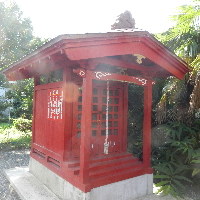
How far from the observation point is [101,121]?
507 centimetres

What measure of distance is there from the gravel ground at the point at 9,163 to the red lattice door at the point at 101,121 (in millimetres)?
1960

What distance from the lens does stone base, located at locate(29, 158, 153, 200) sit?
3.86m

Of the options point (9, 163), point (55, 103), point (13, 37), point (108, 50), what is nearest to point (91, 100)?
point (55, 103)

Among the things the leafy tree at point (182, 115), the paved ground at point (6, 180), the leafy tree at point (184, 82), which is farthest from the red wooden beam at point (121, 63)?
the paved ground at point (6, 180)

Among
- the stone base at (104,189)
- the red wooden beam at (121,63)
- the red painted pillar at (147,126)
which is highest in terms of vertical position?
the red wooden beam at (121,63)

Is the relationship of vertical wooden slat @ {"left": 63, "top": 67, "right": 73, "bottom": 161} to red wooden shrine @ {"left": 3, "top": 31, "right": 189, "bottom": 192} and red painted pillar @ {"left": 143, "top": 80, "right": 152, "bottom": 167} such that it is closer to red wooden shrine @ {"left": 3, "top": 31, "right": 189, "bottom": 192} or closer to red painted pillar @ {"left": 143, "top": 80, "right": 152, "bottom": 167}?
red wooden shrine @ {"left": 3, "top": 31, "right": 189, "bottom": 192}

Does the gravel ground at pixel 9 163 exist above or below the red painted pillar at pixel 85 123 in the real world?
below

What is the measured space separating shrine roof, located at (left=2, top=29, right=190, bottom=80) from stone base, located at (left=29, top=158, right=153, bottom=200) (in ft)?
8.49

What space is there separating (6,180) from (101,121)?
3.43m

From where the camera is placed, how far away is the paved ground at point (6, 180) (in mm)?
4645

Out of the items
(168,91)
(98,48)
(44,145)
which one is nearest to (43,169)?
(44,145)

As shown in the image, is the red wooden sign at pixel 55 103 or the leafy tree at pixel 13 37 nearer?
the red wooden sign at pixel 55 103

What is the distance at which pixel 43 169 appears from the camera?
5270mm

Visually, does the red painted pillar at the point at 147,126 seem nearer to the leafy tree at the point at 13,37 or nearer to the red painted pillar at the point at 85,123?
the red painted pillar at the point at 85,123
